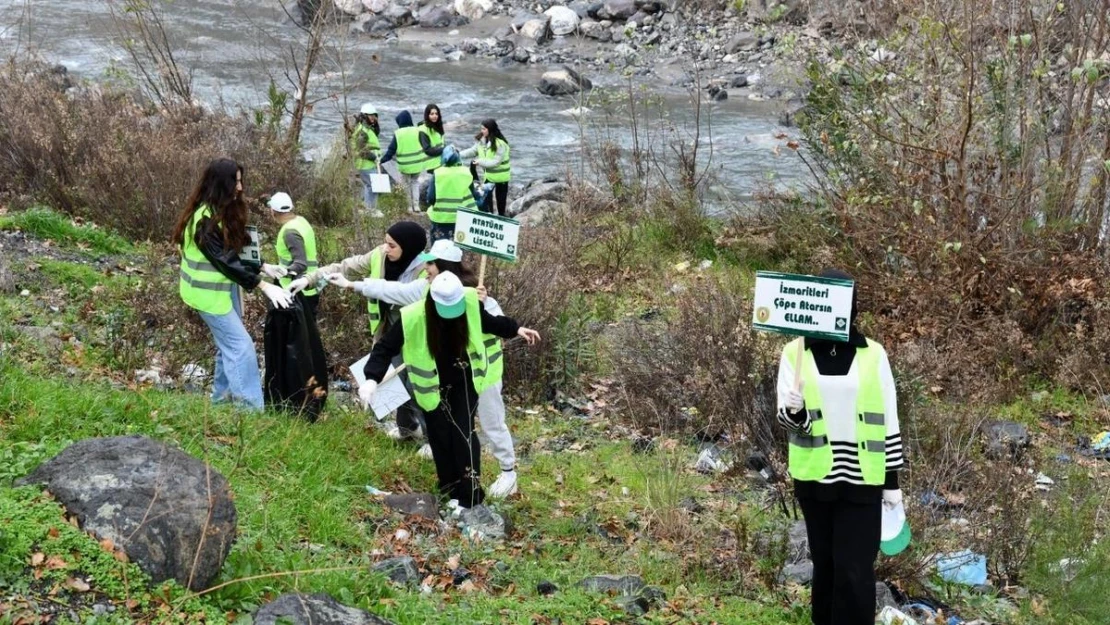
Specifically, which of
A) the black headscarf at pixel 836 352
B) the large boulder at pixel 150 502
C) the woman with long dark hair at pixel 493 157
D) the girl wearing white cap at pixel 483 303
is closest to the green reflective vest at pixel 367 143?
the woman with long dark hair at pixel 493 157

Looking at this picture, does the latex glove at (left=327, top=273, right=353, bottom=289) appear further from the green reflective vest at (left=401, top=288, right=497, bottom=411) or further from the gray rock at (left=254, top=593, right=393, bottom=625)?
the gray rock at (left=254, top=593, right=393, bottom=625)

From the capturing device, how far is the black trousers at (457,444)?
273 inches

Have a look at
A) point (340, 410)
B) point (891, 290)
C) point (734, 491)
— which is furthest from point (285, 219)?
point (891, 290)

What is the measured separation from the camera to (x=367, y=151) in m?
17.5

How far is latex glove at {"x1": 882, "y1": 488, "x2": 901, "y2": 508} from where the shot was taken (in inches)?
212

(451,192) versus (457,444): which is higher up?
(451,192)

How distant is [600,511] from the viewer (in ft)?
24.2

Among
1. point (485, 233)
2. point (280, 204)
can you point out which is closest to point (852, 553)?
point (485, 233)

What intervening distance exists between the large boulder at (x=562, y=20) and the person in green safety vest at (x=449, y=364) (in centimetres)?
2758

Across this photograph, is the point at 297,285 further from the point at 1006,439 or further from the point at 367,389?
the point at 1006,439

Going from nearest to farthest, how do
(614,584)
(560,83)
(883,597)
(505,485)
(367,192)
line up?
(614,584), (883,597), (505,485), (367,192), (560,83)

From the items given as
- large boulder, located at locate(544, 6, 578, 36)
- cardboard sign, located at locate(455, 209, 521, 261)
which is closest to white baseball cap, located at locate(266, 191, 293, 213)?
cardboard sign, located at locate(455, 209, 521, 261)

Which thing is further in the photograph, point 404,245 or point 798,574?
point 404,245

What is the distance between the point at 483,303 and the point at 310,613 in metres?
2.59
